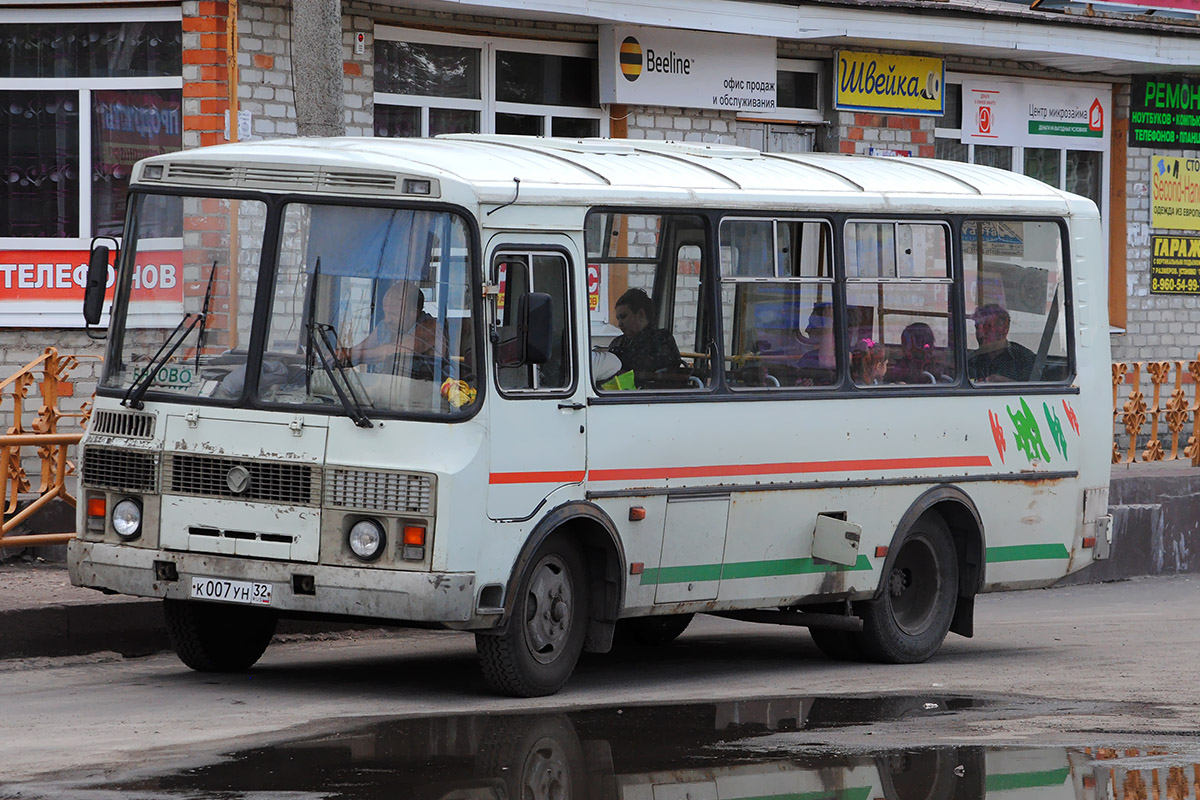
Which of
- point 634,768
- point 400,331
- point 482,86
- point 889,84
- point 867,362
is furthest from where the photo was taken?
point 889,84

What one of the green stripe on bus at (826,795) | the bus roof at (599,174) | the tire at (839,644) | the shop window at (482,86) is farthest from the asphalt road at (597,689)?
the shop window at (482,86)

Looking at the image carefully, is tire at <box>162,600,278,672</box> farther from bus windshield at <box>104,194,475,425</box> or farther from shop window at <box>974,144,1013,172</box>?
shop window at <box>974,144,1013,172</box>

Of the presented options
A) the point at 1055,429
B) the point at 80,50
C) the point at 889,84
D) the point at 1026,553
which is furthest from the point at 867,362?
the point at 889,84

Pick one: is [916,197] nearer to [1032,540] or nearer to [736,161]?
[736,161]

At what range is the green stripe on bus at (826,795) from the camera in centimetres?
711

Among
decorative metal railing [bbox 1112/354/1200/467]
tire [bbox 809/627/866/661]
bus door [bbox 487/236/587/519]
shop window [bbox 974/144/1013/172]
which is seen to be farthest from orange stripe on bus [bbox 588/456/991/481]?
shop window [bbox 974/144/1013/172]

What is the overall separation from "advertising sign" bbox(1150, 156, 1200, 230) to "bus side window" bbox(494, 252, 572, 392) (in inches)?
686

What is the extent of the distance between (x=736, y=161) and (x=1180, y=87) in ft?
52.8

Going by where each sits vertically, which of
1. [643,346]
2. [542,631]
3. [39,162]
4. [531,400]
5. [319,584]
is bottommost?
[542,631]

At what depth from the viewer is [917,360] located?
11.5 meters

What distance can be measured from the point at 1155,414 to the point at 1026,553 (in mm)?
6558

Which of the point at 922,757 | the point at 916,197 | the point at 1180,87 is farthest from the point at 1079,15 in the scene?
the point at 922,757

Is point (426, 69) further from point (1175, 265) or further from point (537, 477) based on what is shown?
point (1175, 265)

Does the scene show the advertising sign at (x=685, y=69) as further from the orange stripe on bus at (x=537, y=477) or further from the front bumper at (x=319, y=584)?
the front bumper at (x=319, y=584)
